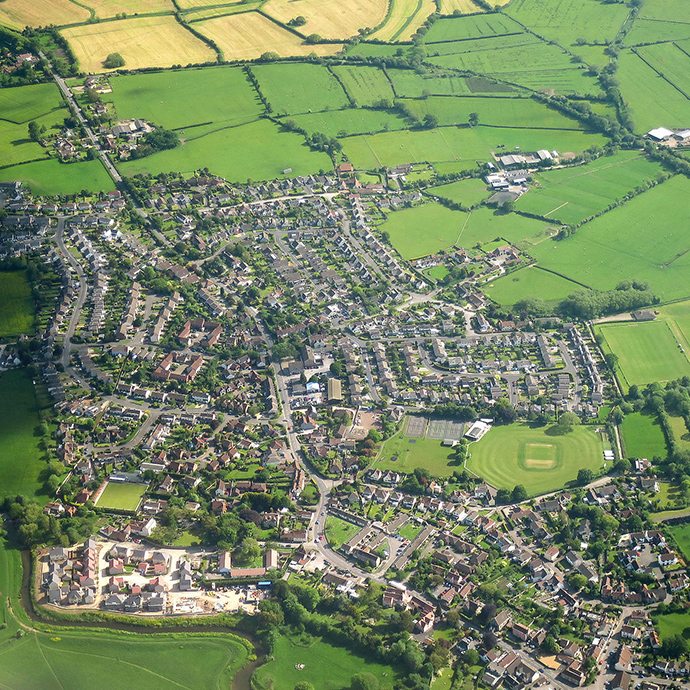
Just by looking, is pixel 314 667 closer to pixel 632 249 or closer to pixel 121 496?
pixel 121 496

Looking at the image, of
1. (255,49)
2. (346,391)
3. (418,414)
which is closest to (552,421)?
(418,414)

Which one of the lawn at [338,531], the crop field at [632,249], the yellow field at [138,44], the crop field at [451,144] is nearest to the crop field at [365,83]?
the crop field at [451,144]

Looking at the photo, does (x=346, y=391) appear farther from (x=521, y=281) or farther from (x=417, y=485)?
(x=521, y=281)

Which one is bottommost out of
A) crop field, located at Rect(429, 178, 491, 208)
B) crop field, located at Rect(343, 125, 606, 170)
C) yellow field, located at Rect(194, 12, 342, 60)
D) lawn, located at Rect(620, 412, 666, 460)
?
lawn, located at Rect(620, 412, 666, 460)

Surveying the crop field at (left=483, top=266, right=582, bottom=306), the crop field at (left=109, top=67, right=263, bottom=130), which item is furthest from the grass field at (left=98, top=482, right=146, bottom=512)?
the crop field at (left=109, top=67, right=263, bottom=130)

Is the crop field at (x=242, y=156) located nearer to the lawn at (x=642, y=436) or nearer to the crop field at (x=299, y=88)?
the crop field at (x=299, y=88)

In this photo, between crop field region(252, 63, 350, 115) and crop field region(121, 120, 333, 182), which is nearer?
crop field region(121, 120, 333, 182)

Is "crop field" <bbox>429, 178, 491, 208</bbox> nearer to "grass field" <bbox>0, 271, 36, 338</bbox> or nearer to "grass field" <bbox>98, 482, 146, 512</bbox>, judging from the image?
"grass field" <bbox>0, 271, 36, 338</bbox>
